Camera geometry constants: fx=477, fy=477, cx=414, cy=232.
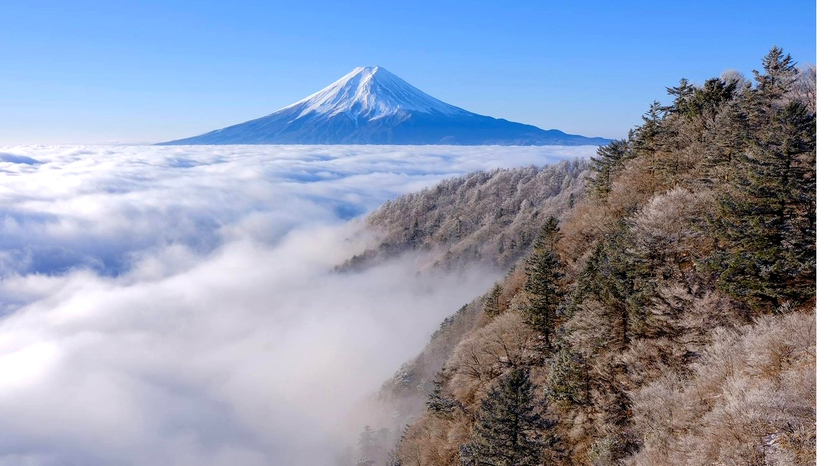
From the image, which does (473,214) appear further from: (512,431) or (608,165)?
(512,431)

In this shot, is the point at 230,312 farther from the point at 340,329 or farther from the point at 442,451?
the point at 442,451

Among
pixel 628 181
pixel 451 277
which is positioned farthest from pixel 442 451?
pixel 451 277

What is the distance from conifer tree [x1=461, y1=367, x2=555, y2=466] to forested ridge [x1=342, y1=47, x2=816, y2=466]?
57 millimetres

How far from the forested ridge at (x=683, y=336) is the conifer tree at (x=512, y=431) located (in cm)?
6

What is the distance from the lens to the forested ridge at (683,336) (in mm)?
12977

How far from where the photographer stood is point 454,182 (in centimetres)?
18375

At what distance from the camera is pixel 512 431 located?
19047 mm

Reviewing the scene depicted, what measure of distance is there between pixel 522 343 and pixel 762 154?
17.5 meters

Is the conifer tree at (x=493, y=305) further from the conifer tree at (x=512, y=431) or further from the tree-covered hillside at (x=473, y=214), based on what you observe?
the tree-covered hillside at (x=473, y=214)

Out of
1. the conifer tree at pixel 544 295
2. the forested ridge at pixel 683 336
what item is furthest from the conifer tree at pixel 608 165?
the conifer tree at pixel 544 295

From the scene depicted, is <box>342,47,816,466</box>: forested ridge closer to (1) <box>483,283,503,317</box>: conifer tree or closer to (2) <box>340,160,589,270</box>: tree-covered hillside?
(1) <box>483,283,503,317</box>: conifer tree

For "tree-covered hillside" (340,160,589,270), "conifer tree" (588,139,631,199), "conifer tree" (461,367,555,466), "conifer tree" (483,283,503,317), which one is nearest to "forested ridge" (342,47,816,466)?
"conifer tree" (461,367,555,466)

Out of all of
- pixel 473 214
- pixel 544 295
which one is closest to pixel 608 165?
pixel 544 295

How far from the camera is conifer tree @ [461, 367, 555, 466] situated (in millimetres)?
18781
